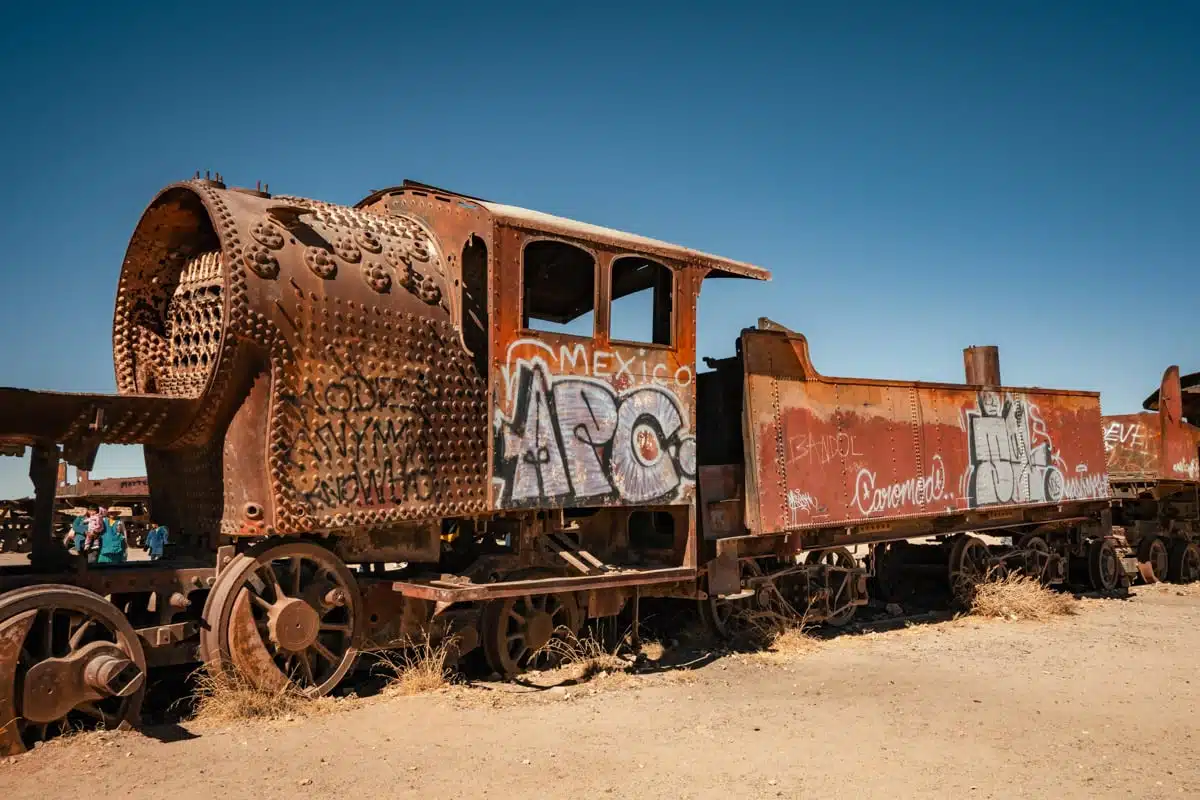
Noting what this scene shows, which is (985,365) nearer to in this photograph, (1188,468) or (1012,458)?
(1012,458)

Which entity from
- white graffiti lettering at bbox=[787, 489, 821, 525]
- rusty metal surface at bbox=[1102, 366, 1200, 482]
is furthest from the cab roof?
rusty metal surface at bbox=[1102, 366, 1200, 482]

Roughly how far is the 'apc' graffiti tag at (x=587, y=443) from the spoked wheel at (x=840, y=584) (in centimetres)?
280

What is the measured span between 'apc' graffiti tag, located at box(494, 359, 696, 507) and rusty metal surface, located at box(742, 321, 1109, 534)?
101cm

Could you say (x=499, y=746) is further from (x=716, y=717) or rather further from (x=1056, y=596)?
(x=1056, y=596)

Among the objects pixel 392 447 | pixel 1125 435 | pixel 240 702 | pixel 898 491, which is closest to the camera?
pixel 240 702

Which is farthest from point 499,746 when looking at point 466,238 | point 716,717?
point 466,238

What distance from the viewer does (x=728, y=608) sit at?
10102 millimetres

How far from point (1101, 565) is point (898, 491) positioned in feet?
19.1

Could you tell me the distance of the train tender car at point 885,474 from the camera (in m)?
9.39

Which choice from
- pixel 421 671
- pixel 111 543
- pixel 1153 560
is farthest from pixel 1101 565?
pixel 111 543

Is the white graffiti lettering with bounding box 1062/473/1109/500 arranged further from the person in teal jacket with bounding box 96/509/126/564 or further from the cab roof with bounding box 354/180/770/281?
the person in teal jacket with bounding box 96/509/126/564

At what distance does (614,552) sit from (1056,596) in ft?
23.3

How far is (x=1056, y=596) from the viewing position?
12828 millimetres

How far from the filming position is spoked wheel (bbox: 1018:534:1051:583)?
13469mm
